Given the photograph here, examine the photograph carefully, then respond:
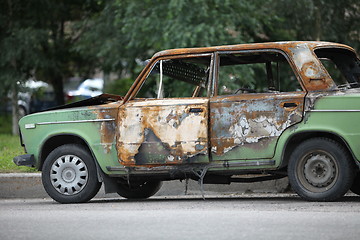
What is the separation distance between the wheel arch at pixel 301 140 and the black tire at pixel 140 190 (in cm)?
207

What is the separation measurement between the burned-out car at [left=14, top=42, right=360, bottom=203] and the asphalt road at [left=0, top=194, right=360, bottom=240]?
13.2 inches

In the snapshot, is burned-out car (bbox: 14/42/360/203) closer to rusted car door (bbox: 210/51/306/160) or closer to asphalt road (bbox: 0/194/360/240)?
rusted car door (bbox: 210/51/306/160)

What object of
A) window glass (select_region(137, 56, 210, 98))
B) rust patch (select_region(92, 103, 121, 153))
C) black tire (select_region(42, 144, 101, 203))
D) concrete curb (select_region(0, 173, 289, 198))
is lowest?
concrete curb (select_region(0, 173, 289, 198))

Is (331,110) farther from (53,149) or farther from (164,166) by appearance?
(53,149)

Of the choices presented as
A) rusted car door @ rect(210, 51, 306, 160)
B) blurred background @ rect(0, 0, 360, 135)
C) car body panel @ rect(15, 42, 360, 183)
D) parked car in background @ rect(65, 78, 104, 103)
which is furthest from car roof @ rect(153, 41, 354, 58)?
parked car in background @ rect(65, 78, 104, 103)

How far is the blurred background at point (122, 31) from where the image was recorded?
22641mm

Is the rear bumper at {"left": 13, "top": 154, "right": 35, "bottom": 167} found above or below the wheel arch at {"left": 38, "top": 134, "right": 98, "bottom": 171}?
below

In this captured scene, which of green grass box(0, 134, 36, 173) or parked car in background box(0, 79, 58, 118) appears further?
parked car in background box(0, 79, 58, 118)

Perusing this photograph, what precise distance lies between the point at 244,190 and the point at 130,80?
775 inches

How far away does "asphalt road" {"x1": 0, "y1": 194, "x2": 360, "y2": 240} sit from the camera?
21.3 ft

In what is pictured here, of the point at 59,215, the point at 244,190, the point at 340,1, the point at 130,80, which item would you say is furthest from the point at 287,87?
the point at 59,215

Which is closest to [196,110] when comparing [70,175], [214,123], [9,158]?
[214,123]

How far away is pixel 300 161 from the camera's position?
885 cm

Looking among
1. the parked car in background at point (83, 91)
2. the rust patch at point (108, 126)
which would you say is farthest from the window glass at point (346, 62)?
the parked car in background at point (83, 91)
